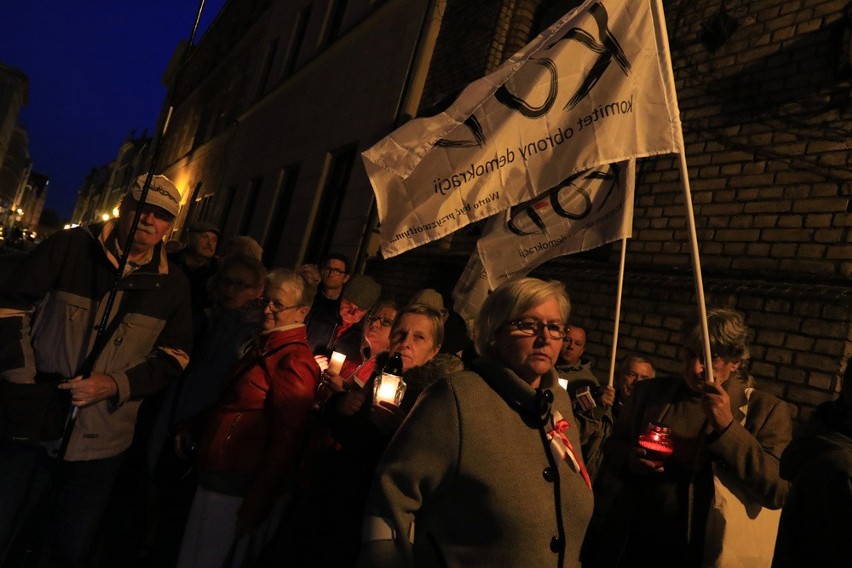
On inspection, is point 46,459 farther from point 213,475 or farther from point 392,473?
point 392,473

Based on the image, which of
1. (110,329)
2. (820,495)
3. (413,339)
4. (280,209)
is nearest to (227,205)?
(280,209)

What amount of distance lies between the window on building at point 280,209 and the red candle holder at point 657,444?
10.7 meters

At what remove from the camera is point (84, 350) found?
2693mm

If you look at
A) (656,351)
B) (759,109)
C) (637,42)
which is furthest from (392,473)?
(759,109)

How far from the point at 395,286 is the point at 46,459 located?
5339 millimetres

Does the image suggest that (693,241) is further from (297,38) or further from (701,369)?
(297,38)

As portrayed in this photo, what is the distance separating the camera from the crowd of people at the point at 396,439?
173 centimetres

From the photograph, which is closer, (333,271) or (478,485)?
(478,485)

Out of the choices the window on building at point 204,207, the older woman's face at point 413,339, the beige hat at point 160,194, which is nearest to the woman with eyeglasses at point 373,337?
the older woman's face at point 413,339

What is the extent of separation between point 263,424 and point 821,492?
2281 mm

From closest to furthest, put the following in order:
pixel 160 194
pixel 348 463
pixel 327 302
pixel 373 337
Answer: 1. pixel 348 463
2. pixel 160 194
3. pixel 373 337
4. pixel 327 302

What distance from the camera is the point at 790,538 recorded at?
1.83 meters

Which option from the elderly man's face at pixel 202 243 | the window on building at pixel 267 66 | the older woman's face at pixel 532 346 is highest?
the window on building at pixel 267 66

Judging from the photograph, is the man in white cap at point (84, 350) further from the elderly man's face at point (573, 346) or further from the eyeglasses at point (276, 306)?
the elderly man's face at point (573, 346)
